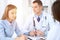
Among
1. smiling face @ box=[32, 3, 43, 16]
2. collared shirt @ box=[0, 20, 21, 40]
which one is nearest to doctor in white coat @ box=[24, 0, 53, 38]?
smiling face @ box=[32, 3, 43, 16]

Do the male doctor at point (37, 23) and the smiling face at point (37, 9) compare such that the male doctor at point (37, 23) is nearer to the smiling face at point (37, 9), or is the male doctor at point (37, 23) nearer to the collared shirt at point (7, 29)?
the smiling face at point (37, 9)

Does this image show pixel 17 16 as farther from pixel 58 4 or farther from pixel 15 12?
pixel 58 4

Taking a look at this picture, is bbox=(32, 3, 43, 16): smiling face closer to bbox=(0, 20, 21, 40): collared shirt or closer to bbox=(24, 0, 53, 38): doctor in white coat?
bbox=(24, 0, 53, 38): doctor in white coat

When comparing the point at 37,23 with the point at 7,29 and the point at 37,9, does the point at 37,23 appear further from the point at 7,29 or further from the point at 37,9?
the point at 7,29

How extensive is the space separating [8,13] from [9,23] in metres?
0.10

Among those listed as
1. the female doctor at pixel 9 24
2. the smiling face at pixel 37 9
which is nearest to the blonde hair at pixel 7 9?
the female doctor at pixel 9 24

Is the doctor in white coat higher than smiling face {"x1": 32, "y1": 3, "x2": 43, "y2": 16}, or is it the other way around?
smiling face {"x1": 32, "y1": 3, "x2": 43, "y2": 16}

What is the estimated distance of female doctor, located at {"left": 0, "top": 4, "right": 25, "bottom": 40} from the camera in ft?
5.49

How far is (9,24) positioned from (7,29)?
53 millimetres

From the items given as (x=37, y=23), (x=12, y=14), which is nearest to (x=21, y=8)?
(x=12, y=14)

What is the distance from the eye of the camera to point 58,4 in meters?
1.45

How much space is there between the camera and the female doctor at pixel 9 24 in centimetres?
167

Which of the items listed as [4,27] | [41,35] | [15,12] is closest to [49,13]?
[41,35]

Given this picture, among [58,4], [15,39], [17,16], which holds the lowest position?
[15,39]
